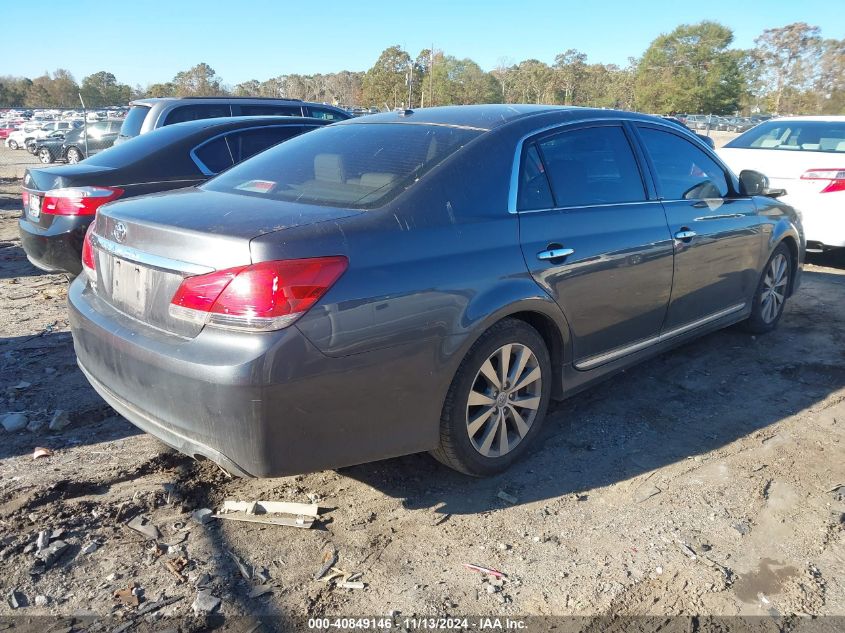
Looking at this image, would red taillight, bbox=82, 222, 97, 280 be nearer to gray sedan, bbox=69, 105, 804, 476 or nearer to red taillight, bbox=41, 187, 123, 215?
gray sedan, bbox=69, 105, 804, 476

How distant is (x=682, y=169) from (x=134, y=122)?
294 inches

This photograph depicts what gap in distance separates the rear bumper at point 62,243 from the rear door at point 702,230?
4076mm

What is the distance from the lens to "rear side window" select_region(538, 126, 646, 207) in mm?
3580

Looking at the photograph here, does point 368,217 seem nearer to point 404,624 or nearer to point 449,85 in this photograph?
point 404,624

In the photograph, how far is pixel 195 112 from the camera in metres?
9.46

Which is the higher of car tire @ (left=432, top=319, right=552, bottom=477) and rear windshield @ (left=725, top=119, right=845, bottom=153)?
rear windshield @ (left=725, top=119, right=845, bottom=153)

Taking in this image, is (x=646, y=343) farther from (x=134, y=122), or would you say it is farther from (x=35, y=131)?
(x=35, y=131)

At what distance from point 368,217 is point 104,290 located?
1.27 meters

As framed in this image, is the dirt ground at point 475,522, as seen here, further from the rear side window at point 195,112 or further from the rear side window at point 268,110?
the rear side window at point 268,110

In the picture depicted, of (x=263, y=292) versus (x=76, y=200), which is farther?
(x=76, y=200)

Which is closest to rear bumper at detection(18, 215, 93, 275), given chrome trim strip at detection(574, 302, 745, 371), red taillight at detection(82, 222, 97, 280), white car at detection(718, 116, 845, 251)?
red taillight at detection(82, 222, 97, 280)

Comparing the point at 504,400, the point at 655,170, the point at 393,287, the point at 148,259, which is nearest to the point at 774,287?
the point at 655,170

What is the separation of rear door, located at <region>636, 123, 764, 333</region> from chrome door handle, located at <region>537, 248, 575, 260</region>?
3.43 ft

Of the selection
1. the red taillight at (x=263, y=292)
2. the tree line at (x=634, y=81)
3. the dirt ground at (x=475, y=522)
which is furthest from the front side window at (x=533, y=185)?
the tree line at (x=634, y=81)
